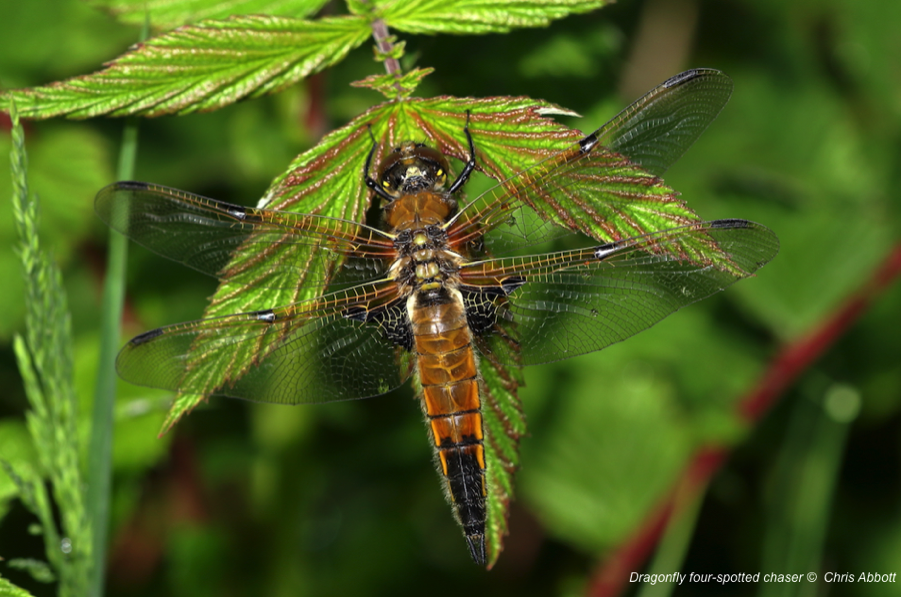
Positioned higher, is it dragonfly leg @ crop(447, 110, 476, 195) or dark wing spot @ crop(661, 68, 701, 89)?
dark wing spot @ crop(661, 68, 701, 89)

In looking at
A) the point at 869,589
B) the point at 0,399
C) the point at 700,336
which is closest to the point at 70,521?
the point at 0,399

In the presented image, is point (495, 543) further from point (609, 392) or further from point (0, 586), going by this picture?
point (609, 392)

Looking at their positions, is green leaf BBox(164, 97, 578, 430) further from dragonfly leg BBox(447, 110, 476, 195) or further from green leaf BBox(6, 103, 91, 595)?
green leaf BBox(6, 103, 91, 595)

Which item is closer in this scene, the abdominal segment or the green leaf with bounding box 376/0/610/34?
the green leaf with bounding box 376/0/610/34

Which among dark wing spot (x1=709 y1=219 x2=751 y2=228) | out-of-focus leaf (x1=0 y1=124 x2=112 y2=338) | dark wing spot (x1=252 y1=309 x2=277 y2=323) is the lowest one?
dark wing spot (x1=252 y1=309 x2=277 y2=323)

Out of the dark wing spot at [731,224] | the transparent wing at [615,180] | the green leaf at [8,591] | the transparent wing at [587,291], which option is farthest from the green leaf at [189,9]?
the green leaf at [8,591]

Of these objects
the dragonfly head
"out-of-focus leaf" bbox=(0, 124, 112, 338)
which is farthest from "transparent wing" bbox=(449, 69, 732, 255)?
"out-of-focus leaf" bbox=(0, 124, 112, 338)
